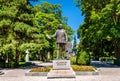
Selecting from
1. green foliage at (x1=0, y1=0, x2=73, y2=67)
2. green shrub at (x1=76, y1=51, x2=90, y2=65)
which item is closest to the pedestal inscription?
green foliage at (x1=0, y1=0, x2=73, y2=67)

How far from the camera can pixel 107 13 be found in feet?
113

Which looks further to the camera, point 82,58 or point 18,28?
point 82,58

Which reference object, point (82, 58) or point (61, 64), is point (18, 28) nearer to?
point (82, 58)

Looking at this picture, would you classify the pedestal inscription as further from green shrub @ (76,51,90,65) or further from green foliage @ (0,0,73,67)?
green shrub @ (76,51,90,65)

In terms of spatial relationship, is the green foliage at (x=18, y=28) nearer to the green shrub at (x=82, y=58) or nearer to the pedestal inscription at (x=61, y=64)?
the green shrub at (x=82, y=58)

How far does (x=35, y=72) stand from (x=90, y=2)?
19528mm

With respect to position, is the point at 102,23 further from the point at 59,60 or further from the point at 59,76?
the point at 59,76

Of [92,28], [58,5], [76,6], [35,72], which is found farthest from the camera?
[58,5]

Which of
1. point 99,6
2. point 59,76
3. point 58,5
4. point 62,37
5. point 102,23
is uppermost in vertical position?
point 58,5

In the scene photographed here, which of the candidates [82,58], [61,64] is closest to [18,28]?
[82,58]

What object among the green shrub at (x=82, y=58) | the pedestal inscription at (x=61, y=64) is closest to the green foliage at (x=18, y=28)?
the green shrub at (x=82, y=58)

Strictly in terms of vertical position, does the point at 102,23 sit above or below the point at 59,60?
above

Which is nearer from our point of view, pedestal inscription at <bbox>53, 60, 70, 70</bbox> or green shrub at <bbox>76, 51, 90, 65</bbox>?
pedestal inscription at <bbox>53, 60, 70, 70</bbox>

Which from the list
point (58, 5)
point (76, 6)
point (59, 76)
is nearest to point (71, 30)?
point (58, 5)
